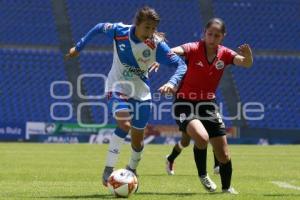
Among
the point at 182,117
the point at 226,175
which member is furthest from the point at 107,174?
the point at 226,175

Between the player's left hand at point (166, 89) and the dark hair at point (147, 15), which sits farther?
the dark hair at point (147, 15)

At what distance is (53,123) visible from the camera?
1067 inches

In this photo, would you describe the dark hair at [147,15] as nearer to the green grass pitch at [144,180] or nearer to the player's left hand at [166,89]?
the player's left hand at [166,89]

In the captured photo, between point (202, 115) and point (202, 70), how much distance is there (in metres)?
0.57

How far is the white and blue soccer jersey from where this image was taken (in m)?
8.76

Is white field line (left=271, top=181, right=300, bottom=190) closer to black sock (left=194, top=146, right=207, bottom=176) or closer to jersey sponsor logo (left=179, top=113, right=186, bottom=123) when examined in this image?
black sock (left=194, top=146, right=207, bottom=176)

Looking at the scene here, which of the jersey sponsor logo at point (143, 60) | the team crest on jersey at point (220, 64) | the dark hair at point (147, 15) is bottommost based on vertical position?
the team crest on jersey at point (220, 64)

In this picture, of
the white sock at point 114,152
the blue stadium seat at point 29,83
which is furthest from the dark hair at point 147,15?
the blue stadium seat at point 29,83

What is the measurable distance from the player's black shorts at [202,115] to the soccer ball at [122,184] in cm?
116

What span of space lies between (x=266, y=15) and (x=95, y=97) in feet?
29.1

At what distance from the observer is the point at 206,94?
903 centimetres

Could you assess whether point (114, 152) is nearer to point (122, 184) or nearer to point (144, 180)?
point (122, 184)

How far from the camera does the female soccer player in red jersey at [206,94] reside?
8.79 meters

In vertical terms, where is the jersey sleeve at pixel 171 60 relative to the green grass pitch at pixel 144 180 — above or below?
above
